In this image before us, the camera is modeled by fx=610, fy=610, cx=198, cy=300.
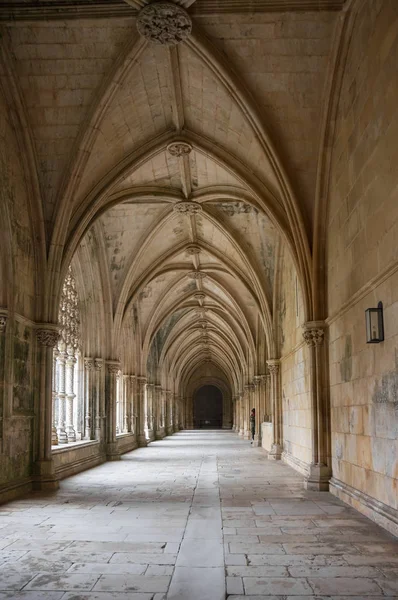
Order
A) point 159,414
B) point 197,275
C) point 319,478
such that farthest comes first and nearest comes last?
point 159,414 < point 197,275 < point 319,478

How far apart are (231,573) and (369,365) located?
3.40m

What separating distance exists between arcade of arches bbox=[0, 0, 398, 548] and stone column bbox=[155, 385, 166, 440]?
47.3 feet

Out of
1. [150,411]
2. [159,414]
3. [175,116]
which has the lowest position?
[159,414]

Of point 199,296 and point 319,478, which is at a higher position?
point 199,296

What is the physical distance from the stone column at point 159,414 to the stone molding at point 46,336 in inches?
743

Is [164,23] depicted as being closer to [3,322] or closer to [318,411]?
[3,322]

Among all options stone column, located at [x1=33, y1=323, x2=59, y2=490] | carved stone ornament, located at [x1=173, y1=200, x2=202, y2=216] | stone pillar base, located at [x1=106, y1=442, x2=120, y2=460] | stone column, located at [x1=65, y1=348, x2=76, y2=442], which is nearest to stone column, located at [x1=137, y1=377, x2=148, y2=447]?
stone pillar base, located at [x1=106, y1=442, x2=120, y2=460]

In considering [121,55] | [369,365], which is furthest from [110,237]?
[369,365]

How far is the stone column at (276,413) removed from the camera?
1583 centimetres

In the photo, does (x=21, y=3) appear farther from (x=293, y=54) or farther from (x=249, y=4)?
(x=293, y=54)

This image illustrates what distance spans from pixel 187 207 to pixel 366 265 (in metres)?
7.68

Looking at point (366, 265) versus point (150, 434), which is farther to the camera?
point (150, 434)

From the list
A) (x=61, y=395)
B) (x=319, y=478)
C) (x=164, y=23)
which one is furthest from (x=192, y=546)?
(x=61, y=395)

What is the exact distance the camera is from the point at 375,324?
268 inches
